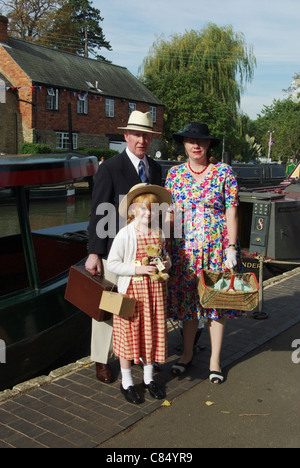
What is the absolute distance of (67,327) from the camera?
4801 mm

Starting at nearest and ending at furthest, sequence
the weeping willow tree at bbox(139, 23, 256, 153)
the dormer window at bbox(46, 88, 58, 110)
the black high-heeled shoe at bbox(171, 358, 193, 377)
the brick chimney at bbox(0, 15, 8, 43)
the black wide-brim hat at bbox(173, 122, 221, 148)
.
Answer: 1. the black wide-brim hat at bbox(173, 122, 221, 148)
2. the black high-heeled shoe at bbox(171, 358, 193, 377)
3. the brick chimney at bbox(0, 15, 8, 43)
4. the dormer window at bbox(46, 88, 58, 110)
5. the weeping willow tree at bbox(139, 23, 256, 153)

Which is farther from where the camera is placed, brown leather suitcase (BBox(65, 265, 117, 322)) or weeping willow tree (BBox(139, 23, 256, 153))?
weeping willow tree (BBox(139, 23, 256, 153))

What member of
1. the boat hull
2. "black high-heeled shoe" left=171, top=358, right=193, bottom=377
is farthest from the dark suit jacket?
"black high-heeled shoe" left=171, top=358, right=193, bottom=377

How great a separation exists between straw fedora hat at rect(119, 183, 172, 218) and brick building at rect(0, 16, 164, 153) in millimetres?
25271

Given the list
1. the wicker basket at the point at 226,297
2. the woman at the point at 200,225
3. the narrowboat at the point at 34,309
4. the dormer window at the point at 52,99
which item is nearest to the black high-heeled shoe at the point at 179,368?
the woman at the point at 200,225

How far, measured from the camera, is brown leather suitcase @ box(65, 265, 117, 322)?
11.4ft

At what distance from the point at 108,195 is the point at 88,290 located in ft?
2.36

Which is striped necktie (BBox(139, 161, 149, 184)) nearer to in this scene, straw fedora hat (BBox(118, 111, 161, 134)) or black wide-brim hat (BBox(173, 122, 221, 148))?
straw fedora hat (BBox(118, 111, 161, 134))

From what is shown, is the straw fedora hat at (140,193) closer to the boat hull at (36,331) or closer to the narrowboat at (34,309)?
the narrowboat at (34,309)

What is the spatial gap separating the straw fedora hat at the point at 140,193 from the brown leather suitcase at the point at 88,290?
1.70 feet

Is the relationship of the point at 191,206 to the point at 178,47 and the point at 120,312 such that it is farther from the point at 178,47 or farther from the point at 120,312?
the point at 178,47

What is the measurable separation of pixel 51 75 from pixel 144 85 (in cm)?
1030

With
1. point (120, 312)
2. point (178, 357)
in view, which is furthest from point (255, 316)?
point (120, 312)

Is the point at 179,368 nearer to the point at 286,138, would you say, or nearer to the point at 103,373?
the point at 103,373
